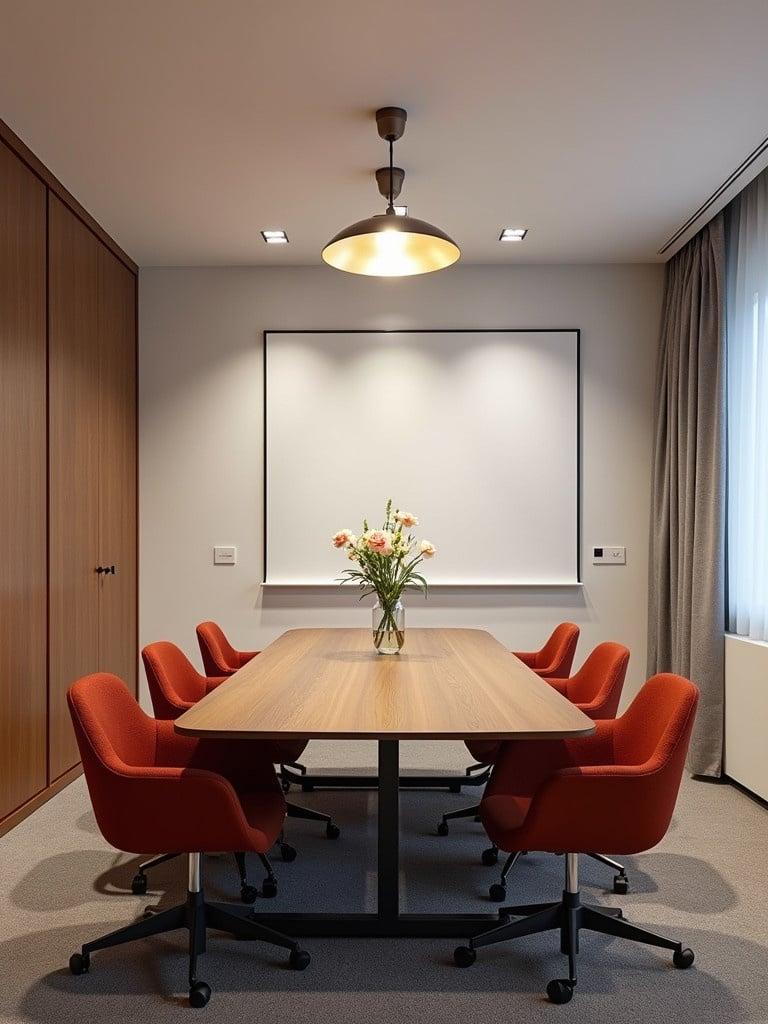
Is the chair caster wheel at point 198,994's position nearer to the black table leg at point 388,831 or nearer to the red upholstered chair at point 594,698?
the black table leg at point 388,831

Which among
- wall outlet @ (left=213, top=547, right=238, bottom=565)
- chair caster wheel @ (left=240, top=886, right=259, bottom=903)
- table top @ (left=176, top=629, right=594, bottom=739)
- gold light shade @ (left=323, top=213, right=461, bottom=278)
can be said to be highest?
gold light shade @ (left=323, top=213, right=461, bottom=278)

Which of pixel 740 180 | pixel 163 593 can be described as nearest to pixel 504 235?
pixel 740 180

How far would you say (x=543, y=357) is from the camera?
556 centimetres

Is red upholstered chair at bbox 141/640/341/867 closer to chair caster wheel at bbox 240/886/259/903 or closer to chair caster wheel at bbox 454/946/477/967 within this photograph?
chair caster wheel at bbox 240/886/259/903

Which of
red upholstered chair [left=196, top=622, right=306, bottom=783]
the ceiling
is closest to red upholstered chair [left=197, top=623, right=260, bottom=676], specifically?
red upholstered chair [left=196, top=622, right=306, bottom=783]

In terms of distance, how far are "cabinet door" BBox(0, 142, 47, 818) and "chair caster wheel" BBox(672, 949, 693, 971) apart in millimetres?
2616

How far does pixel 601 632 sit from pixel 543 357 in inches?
69.5

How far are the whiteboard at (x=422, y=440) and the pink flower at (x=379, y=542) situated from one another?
7.22 ft

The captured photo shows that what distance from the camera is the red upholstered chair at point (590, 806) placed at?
7.59 ft

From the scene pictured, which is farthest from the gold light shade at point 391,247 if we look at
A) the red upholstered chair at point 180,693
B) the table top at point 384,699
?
the red upholstered chair at point 180,693

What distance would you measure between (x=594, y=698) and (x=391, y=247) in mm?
1933

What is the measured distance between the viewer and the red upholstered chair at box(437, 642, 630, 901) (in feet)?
10.1

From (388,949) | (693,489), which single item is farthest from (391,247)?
(388,949)

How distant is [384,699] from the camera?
8.66ft
